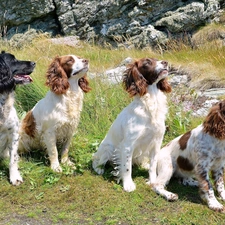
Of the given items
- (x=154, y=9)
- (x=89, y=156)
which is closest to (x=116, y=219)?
(x=89, y=156)

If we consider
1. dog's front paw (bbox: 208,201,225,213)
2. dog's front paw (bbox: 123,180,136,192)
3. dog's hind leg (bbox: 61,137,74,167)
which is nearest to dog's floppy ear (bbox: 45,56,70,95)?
dog's hind leg (bbox: 61,137,74,167)

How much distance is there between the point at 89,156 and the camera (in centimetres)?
527

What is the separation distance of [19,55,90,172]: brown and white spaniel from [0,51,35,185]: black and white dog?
0.32 meters

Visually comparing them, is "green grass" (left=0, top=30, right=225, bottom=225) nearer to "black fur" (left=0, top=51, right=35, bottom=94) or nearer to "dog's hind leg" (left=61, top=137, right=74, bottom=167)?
"dog's hind leg" (left=61, top=137, right=74, bottom=167)

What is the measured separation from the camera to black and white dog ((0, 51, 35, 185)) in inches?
175

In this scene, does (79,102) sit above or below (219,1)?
above

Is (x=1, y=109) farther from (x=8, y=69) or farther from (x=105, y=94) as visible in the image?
(x=105, y=94)

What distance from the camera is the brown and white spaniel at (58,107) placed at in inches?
185

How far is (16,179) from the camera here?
4.60 meters

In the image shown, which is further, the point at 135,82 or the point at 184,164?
the point at 184,164

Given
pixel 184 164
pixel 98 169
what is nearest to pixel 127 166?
pixel 98 169

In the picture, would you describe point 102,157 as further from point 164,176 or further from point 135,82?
point 135,82

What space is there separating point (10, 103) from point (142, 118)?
4.83ft

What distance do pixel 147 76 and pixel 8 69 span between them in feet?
4.93
